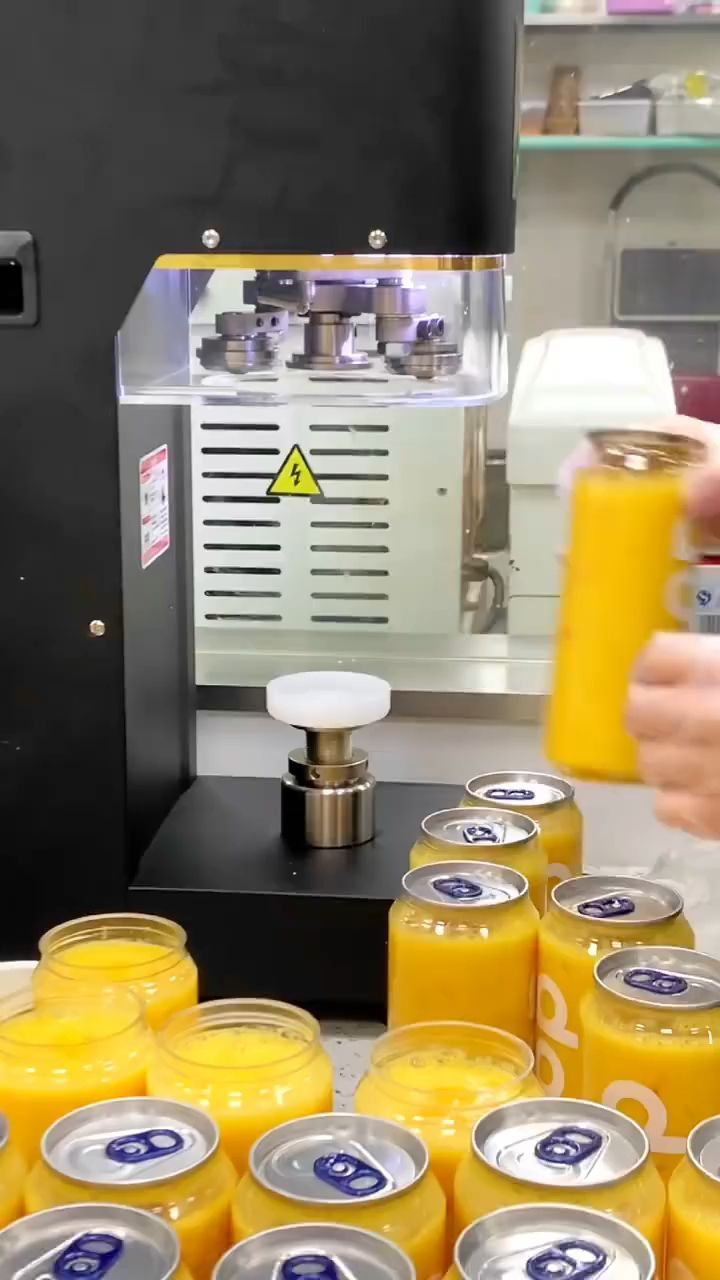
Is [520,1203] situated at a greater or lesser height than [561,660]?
lesser

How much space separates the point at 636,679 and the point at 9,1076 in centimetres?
44

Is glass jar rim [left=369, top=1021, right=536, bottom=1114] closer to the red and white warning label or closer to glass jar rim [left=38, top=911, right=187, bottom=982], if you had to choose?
glass jar rim [left=38, top=911, right=187, bottom=982]

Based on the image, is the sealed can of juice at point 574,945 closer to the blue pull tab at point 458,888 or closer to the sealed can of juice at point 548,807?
the blue pull tab at point 458,888

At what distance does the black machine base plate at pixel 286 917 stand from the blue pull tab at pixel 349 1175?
63 cm

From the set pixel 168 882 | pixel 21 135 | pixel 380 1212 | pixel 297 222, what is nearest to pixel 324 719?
pixel 168 882

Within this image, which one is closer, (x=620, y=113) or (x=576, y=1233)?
(x=576, y=1233)

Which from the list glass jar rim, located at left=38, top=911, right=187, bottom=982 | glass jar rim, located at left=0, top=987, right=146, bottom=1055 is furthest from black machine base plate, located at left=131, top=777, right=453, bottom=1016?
glass jar rim, located at left=0, top=987, right=146, bottom=1055

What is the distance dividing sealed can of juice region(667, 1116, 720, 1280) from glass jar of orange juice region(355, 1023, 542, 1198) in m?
0.12

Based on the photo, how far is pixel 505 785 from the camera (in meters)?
1.38

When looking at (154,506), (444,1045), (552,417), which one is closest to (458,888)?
(444,1045)

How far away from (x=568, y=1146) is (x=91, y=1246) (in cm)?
24

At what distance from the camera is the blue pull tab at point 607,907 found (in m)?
1.09

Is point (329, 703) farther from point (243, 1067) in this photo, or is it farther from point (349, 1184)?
point (349, 1184)

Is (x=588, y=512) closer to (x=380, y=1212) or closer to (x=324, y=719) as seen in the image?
(x=380, y=1212)
